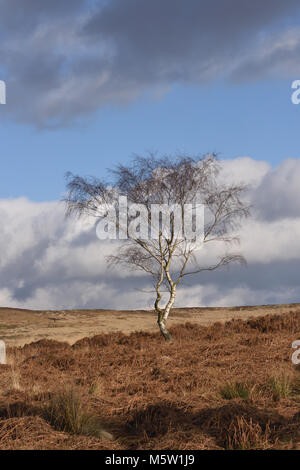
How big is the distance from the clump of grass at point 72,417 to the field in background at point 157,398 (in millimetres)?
17

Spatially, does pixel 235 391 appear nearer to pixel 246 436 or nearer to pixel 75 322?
pixel 246 436

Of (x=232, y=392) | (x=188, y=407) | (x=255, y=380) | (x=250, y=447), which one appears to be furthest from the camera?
(x=255, y=380)

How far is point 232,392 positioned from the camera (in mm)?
10281

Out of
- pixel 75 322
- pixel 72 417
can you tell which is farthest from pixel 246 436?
pixel 75 322

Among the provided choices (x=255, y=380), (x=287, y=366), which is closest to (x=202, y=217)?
(x=287, y=366)

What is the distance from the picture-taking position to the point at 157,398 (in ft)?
34.0

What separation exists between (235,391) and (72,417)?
12.5ft

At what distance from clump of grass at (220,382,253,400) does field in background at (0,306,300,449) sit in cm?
2

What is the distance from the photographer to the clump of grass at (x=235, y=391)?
1024 centimetres

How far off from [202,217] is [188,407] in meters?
14.2

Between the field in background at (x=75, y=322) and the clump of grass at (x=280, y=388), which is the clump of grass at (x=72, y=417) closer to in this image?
the clump of grass at (x=280, y=388)

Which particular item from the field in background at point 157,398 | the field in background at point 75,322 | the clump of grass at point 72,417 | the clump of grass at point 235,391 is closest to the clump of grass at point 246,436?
the field in background at point 157,398

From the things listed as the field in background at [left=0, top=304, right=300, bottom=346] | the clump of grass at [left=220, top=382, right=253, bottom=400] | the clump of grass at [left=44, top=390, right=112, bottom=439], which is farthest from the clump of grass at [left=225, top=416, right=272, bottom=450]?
the field in background at [left=0, top=304, right=300, bottom=346]

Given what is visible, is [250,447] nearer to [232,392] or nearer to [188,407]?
[188,407]
